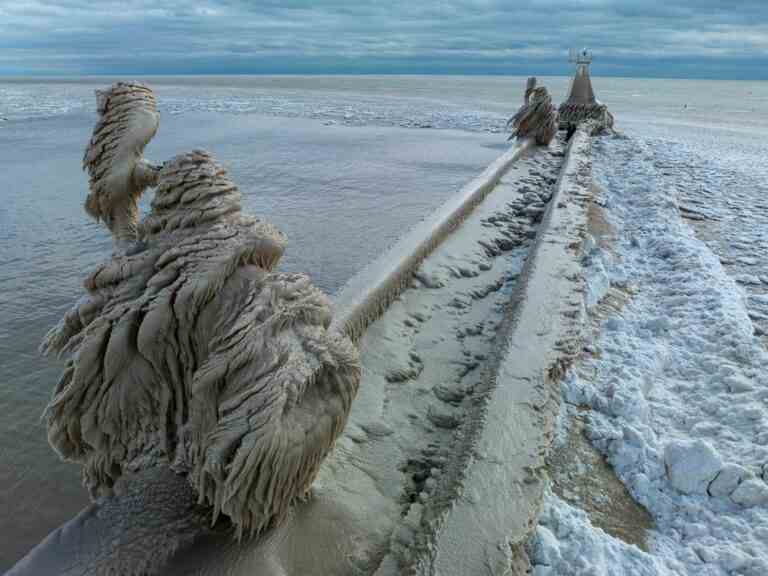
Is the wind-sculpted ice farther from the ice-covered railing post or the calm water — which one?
the ice-covered railing post

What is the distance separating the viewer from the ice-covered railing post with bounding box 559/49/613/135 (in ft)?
47.6

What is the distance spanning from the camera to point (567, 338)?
8.45ft

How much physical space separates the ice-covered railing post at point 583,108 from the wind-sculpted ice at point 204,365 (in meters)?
13.7

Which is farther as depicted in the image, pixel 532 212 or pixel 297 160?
pixel 297 160

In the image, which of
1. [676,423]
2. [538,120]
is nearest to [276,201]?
[676,423]

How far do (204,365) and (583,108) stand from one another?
15742 mm

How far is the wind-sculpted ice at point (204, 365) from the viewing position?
1271 millimetres

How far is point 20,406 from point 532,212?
4.56 m

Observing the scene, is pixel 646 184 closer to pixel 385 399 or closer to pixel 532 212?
pixel 532 212

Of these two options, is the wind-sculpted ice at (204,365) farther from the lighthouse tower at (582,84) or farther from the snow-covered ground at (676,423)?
the lighthouse tower at (582,84)

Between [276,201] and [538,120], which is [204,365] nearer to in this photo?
[276,201]

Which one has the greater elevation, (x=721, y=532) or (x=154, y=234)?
(x=154, y=234)

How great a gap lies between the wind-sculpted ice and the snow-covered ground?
2.43 ft

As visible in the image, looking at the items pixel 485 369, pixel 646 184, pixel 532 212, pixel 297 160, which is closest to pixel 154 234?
pixel 485 369
